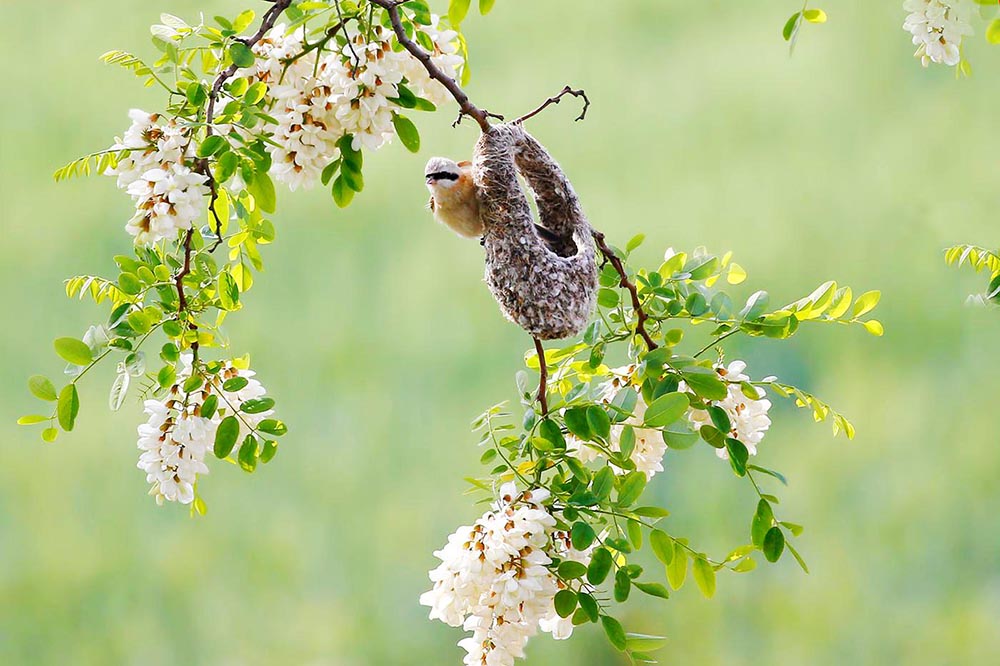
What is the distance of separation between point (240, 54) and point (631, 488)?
0.41 meters

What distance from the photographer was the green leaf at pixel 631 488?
0.75 meters

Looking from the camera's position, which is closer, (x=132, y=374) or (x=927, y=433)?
(x=132, y=374)

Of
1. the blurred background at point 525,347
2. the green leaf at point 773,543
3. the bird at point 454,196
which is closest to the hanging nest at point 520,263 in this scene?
the bird at point 454,196

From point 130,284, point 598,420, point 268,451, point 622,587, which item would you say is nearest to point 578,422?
point 598,420

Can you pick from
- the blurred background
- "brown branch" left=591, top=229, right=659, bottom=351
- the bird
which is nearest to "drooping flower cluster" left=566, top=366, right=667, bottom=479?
"brown branch" left=591, top=229, right=659, bottom=351

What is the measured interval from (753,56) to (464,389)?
0.70 metres

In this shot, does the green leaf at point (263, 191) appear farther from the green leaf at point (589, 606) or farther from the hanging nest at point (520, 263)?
the green leaf at point (589, 606)

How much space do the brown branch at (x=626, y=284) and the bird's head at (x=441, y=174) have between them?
0.40 feet

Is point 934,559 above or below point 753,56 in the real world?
below

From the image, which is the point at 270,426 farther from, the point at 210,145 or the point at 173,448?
the point at 210,145

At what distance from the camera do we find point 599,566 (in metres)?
Answer: 0.76

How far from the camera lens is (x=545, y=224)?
2.66 ft

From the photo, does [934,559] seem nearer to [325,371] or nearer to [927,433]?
[927,433]

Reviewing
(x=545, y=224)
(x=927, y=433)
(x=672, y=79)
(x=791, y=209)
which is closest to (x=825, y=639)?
(x=927, y=433)
